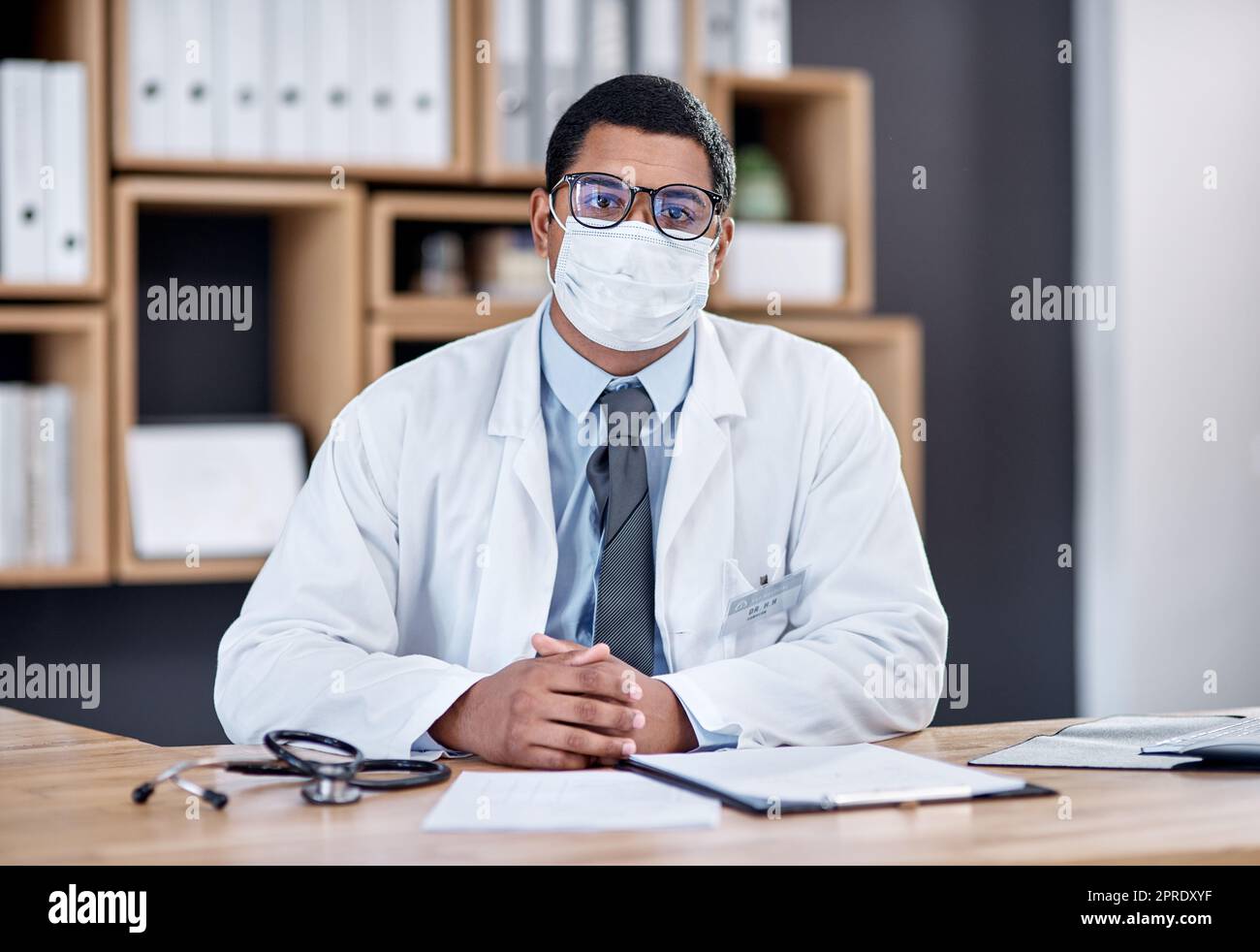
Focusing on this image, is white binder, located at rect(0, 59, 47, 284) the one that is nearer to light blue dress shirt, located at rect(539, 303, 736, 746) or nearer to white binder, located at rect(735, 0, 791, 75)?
light blue dress shirt, located at rect(539, 303, 736, 746)

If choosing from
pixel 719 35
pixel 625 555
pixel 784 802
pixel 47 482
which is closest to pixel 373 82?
pixel 719 35

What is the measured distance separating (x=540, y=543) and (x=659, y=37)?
4.56 ft

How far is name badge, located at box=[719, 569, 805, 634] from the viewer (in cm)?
169

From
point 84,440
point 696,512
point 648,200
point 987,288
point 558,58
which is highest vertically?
point 558,58

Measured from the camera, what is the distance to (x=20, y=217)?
247 cm

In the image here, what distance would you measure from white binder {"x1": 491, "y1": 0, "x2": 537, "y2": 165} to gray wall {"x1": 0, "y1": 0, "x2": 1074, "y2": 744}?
0.92 meters

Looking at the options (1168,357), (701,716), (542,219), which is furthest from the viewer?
(1168,357)

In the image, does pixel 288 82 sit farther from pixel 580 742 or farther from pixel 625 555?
pixel 580 742

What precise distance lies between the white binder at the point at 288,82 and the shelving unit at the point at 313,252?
0.04 m

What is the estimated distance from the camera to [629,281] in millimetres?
1762

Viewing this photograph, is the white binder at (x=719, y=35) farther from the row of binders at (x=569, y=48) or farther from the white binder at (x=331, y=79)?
the white binder at (x=331, y=79)

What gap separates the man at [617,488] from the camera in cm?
165
